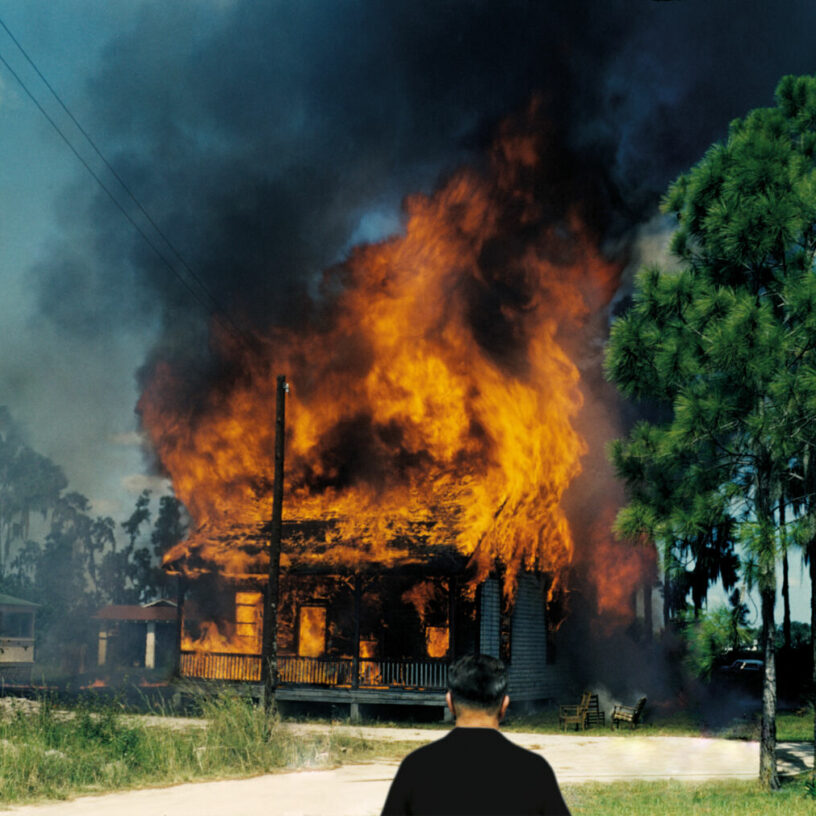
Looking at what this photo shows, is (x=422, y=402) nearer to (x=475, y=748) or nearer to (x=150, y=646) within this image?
(x=475, y=748)

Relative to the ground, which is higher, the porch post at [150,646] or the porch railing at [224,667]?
the porch railing at [224,667]

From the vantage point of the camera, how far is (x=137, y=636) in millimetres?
67375

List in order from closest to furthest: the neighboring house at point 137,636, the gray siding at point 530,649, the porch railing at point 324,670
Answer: the porch railing at point 324,670 → the gray siding at point 530,649 → the neighboring house at point 137,636

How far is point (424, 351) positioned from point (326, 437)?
4610mm

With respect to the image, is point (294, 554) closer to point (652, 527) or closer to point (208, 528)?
point (208, 528)

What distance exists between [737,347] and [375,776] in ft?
29.9

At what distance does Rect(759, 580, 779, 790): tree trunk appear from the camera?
16.0 metres

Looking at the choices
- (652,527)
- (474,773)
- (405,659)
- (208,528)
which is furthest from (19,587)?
(474,773)

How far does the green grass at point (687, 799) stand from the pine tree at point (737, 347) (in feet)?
3.24

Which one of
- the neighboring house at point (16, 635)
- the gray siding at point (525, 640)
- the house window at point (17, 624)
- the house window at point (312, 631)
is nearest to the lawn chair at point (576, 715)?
the gray siding at point (525, 640)

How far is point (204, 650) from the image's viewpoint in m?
31.5

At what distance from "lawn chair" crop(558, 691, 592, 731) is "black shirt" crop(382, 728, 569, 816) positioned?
24.1 meters

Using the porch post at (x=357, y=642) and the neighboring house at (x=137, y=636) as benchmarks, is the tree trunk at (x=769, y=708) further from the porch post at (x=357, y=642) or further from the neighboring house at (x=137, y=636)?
the neighboring house at (x=137, y=636)

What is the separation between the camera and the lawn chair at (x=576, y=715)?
85.7 ft
